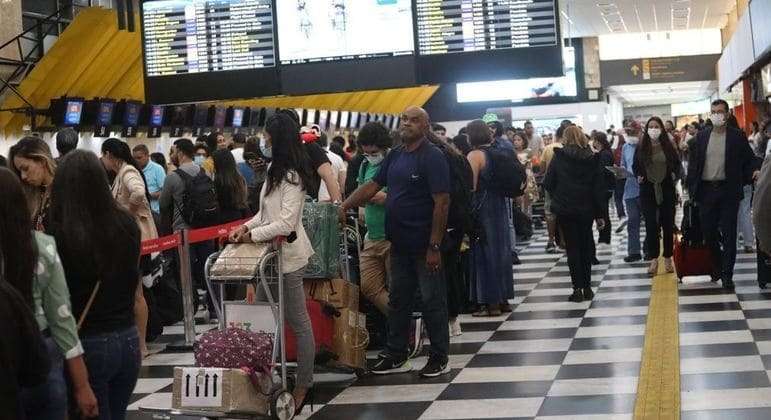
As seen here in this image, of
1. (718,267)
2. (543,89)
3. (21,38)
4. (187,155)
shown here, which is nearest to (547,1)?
(718,267)

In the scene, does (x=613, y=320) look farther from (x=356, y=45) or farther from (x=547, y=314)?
(x=356, y=45)

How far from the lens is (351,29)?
11453 millimetres

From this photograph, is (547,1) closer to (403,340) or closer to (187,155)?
(187,155)

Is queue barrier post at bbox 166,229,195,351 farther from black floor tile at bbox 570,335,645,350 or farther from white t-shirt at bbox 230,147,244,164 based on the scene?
white t-shirt at bbox 230,147,244,164

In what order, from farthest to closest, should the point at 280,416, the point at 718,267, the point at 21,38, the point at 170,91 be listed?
the point at 21,38 < the point at 170,91 < the point at 718,267 < the point at 280,416

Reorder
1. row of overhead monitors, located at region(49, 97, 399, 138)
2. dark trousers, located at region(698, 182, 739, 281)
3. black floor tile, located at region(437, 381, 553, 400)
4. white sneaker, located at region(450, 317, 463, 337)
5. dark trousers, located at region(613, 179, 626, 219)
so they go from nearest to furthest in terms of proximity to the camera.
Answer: black floor tile, located at region(437, 381, 553, 400) < white sneaker, located at region(450, 317, 463, 337) < dark trousers, located at region(698, 182, 739, 281) < row of overhead monitors, located at region(49, 97, 399, 138) < dark trousers, located at region(613, 179, 626, 219)

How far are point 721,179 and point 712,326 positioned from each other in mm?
2459

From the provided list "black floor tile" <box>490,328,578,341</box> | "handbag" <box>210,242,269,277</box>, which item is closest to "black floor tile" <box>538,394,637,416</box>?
"handbag" <box>210,242,269,277</box>

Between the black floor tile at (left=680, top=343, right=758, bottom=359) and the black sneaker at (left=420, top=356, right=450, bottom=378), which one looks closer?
the black sneaker at (left=420, top=356, right=450, bottom=378)

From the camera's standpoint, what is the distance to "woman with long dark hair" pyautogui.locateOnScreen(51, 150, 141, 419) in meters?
4.09

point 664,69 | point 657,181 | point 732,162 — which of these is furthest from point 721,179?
point 664,69

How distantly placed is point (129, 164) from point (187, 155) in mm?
1684

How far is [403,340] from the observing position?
24.7 ft

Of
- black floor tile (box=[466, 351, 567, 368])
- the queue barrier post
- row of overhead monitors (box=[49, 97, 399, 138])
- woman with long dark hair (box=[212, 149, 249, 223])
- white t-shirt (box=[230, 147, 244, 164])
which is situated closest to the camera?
black floor tile (box=[466, 351, 567, 368])
